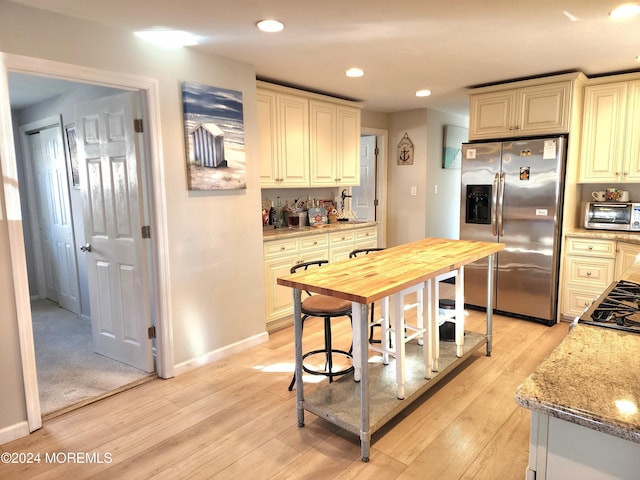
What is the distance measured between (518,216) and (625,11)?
199cm

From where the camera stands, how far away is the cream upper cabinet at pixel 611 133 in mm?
3717

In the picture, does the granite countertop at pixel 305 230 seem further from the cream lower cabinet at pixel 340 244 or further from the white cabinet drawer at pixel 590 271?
the white cabinet drawer at pixel 590 271

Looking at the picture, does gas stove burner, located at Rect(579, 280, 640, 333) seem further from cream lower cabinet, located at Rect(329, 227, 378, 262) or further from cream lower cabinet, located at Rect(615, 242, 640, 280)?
cream lower cabinet, located at Rect(329, 227, 378, 262)

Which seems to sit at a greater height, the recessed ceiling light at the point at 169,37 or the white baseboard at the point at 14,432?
the recessed ceiling light at the point at 169,37

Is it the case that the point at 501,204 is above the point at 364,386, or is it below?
above

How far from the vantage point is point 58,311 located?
15.1 feet

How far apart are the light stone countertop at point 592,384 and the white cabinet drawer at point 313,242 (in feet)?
9.78

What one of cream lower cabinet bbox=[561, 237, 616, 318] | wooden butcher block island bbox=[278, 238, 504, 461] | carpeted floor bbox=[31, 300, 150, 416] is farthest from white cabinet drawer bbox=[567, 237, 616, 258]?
carpeted floor bbox=[31, 300, 150, 416]

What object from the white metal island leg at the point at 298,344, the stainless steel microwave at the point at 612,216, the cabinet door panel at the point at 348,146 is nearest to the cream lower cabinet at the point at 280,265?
the cabinet door panel at the point at 348,146

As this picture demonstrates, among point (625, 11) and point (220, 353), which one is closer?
point (625, 11)

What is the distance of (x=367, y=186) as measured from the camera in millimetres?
5840

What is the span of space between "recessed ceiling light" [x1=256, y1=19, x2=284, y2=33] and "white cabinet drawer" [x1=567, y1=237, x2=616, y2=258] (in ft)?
10.7

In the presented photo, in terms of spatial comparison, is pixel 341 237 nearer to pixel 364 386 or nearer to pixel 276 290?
pixel 276 290

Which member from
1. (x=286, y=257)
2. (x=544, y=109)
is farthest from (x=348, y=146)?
(x=544, y=109)
